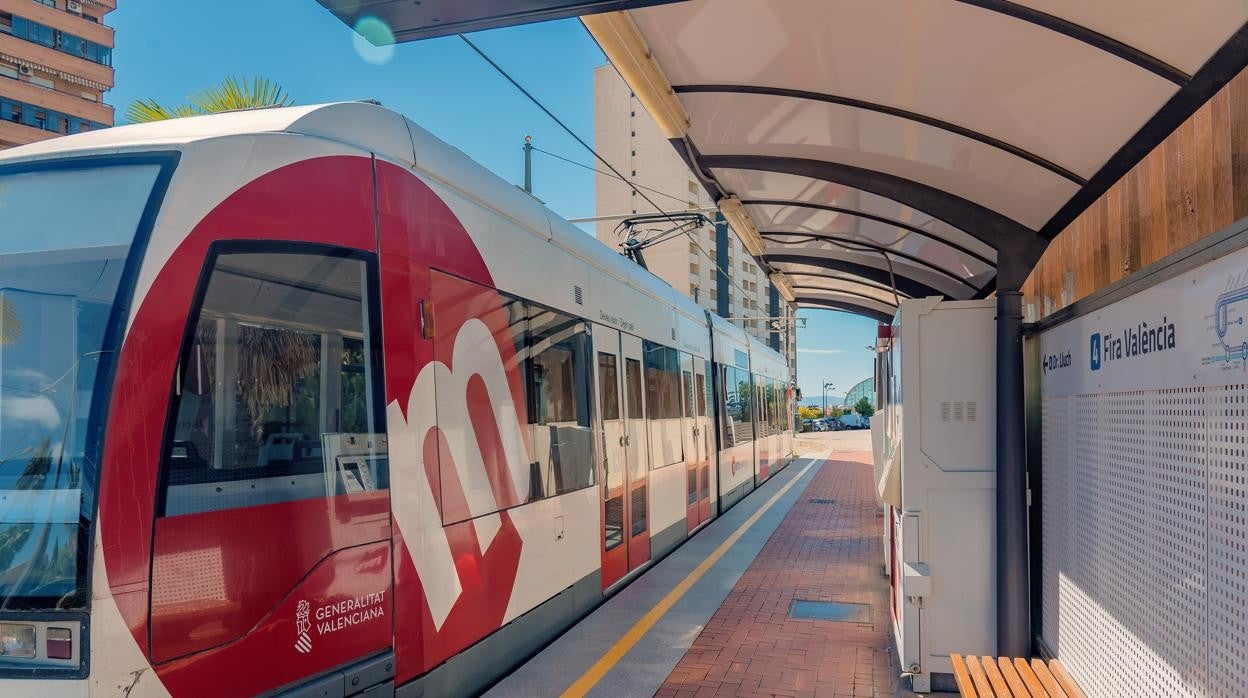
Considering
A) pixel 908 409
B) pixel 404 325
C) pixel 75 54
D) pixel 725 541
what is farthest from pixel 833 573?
pixel 75 54

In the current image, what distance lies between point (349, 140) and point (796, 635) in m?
4.65

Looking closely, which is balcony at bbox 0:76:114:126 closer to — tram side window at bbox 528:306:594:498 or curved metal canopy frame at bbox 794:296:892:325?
curved metal canopy frame at bbox 794:296:892:325

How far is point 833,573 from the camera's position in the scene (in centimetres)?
871

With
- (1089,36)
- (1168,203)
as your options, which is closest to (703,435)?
(1089,36)

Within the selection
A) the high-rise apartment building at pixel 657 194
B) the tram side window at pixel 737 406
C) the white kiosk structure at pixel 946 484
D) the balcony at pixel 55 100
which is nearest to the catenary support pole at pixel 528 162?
the tram side window at pixel 737 406

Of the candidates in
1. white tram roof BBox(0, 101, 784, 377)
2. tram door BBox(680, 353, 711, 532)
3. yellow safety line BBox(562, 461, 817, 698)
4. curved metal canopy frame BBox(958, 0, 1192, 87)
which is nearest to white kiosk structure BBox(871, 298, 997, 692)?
curved metal canopy frame BBox(958, 0, 1192, 87)

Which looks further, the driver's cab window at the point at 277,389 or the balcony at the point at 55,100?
the balcony at the point at 55,100

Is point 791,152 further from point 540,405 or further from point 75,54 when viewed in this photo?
point 75,54

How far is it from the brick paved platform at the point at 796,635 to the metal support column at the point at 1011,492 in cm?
84

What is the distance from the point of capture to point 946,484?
4.97 metres

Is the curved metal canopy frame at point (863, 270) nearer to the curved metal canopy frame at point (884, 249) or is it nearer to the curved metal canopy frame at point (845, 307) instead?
the curved metal canopy frame at point (884, 249)

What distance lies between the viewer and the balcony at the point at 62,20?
188 ft

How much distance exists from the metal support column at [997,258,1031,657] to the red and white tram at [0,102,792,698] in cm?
284

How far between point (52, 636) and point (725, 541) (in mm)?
8471
